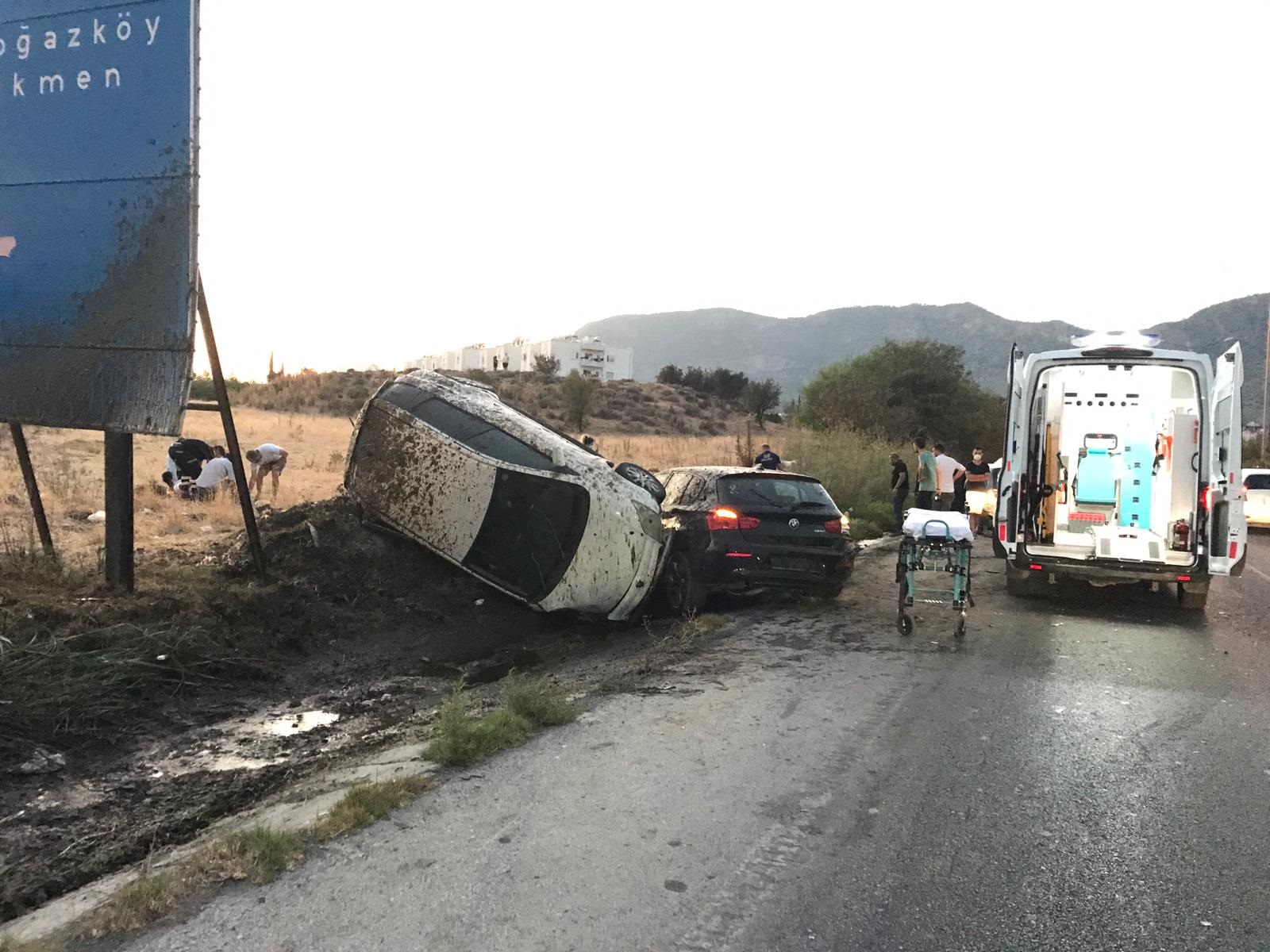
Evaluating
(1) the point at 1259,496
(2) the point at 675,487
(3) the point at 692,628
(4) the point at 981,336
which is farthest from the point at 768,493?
(4) the point at 981,336

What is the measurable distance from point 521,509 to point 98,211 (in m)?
4.13

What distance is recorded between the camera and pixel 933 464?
15.7 metres

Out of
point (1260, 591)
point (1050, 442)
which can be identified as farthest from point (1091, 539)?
point (1260, 591)

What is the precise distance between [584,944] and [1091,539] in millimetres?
9718

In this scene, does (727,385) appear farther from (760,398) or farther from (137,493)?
(137,493)

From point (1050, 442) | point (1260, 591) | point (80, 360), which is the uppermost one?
point (80, 360)

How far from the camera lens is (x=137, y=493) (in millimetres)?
14219

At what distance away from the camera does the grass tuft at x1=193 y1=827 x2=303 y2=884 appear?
11.1ft

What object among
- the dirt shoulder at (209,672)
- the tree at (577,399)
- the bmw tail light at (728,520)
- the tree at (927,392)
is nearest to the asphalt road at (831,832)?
the dirt shoulder at (209,672)

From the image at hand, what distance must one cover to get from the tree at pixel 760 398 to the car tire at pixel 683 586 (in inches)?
2165

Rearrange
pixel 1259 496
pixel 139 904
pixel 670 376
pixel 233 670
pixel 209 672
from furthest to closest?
pixel 670 376 < pixel 1259 496 < pixel 233 670 < pixel 209 672 < pixel 139 904

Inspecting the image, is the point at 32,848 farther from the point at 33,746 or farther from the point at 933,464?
the point at 933,464

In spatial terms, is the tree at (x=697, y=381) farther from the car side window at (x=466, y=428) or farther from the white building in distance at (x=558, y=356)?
the car side window at (x=466, y=428)

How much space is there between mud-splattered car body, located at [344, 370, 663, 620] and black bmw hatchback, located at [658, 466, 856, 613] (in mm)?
626
